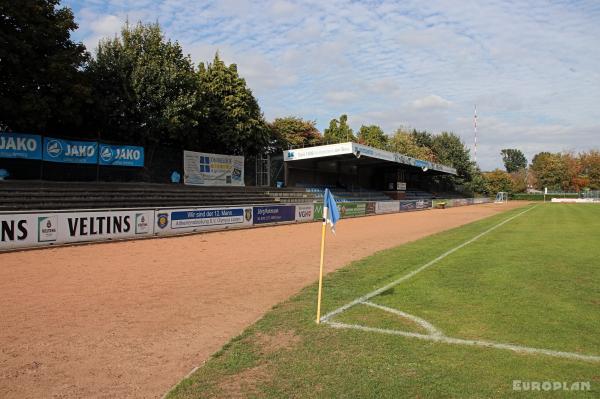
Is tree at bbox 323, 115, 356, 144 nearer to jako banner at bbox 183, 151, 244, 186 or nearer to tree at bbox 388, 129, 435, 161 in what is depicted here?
tree at bbox 388, 129, 435, 161

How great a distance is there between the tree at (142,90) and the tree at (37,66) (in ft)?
11.1

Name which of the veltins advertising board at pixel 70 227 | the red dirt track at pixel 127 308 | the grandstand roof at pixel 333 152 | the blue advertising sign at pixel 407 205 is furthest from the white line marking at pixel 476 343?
the blue advertising sign at pixel 407 205

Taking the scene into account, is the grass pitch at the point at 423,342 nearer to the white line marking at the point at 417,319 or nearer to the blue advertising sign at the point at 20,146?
the white line marking at the point at 417,319

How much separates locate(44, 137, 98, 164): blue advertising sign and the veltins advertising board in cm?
859

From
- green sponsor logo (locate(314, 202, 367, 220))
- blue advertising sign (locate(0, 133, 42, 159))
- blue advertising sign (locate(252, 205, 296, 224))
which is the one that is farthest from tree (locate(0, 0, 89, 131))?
green sponsor logo (locate(314, 202, 367, 220))

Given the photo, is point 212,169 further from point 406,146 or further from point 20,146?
point 406,146

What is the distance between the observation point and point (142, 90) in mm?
29875

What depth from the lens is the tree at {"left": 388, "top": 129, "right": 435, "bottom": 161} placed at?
271ft

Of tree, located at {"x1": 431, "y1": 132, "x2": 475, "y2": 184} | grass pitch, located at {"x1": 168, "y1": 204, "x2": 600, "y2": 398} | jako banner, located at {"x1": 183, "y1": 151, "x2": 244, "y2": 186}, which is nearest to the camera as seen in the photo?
grass pitch, located at {"x1": 168, "y1": 204, "x2": 600, "y2": 398}

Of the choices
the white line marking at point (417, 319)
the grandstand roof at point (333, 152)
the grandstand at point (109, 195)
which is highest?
the grandstand roof at point (333, 152)

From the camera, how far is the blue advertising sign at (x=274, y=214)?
89.5 feet

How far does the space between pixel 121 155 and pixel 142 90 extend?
17.1ft

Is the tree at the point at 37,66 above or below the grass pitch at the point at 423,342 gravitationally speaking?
above

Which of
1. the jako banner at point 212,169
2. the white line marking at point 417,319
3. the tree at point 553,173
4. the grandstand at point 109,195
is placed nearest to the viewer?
the white line marking at point 417,319
